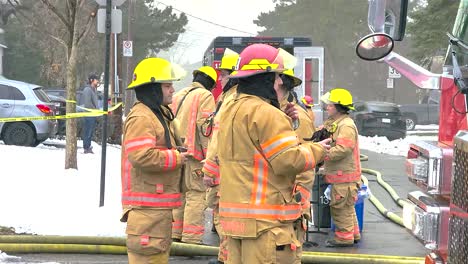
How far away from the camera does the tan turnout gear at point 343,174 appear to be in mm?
7402

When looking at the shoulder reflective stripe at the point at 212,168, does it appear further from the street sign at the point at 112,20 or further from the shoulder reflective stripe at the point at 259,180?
the street sign at the point at 112,20

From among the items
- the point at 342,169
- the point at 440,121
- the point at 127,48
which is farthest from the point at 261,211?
the point at 127,48

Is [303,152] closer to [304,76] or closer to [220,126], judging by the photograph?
[220,126]

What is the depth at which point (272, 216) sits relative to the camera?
3750 mm

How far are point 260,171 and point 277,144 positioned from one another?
19 cm

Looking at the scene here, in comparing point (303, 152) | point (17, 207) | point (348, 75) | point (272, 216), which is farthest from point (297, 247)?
point (348, 75)

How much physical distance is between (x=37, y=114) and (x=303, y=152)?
1290cm

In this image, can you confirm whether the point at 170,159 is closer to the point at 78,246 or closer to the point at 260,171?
the point at 260,171

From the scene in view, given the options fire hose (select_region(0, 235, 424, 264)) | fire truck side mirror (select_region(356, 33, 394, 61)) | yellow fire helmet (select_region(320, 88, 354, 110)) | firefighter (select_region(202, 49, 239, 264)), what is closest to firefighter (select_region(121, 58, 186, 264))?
firefighter (select_region(202, 49, 239, 264))

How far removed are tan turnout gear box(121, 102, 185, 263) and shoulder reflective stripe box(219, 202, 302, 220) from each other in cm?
92

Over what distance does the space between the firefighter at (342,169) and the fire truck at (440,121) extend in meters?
3.21

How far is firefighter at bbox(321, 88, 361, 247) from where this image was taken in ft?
24.5

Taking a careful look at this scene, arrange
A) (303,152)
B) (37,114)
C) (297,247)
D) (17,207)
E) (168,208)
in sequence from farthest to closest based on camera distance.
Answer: (37,114)
(17,207)
(168,208)
(297,247)
(303,152)

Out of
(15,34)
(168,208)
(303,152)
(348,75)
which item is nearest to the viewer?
(303,152)
